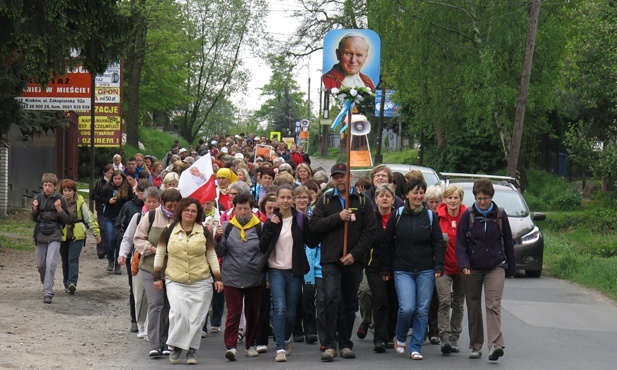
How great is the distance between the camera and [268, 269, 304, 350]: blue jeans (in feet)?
35.4

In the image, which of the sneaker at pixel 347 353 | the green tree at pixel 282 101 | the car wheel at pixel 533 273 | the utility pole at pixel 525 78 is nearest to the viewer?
the sneaker at pixel 347 353

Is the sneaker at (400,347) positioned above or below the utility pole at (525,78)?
below

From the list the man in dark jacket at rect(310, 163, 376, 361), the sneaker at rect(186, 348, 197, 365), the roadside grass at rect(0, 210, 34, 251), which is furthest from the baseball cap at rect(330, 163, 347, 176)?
the roadside grass at rect(0, 210, 34, 251)

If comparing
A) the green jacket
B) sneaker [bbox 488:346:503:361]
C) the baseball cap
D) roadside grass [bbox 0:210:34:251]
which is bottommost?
roadside grass [bbox 0:210:34:251]

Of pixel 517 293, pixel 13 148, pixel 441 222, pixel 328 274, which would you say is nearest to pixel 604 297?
pixel 517 293

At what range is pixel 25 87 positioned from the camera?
796 inches

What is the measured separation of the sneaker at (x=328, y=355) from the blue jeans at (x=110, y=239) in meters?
8.21

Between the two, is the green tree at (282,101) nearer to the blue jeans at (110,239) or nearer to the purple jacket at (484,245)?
the blue jeans at (110,239)

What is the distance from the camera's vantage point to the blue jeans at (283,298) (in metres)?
10.8

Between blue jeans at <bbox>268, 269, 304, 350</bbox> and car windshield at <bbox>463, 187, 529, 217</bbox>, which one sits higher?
car windshield at <bbox>463, 187, 529, 217</bbox>

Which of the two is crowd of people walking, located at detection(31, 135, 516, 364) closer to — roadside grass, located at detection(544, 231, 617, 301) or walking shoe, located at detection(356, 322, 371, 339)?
walking shoe, located at detection(356, 322, 371, 339)

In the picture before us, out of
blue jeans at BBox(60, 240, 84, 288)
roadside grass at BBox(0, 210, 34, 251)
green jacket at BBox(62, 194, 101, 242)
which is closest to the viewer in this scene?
green jacket at BBox(62, 194, 101, 242)

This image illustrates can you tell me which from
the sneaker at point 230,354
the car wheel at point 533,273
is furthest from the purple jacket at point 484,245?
the car wheel at point 533,273

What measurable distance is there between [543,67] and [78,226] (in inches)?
929
